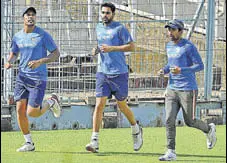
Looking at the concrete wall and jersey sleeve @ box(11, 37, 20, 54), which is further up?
jersey sleeve @ box(11, 37, 20, 54)

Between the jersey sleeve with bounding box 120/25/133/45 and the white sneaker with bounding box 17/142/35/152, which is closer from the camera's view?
the jersey sleeve with bounding box 120/25/133/45

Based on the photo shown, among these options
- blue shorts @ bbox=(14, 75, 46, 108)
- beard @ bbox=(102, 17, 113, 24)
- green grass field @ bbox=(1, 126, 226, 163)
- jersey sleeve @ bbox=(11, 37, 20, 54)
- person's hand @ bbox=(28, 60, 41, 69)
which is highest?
beard @ bbox=(102, 17, 113, 24)


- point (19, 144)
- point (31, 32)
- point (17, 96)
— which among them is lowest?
point (19, 144)

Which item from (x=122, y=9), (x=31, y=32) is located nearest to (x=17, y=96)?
(x=31, y=32)

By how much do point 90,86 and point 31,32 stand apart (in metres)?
3.69

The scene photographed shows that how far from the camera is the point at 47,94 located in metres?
14.3

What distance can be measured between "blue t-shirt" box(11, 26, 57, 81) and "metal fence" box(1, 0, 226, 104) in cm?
323

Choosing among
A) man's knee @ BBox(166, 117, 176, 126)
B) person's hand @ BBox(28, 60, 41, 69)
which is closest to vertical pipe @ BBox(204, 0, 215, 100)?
man's knee @ BBox(166, 117, 176, 126)

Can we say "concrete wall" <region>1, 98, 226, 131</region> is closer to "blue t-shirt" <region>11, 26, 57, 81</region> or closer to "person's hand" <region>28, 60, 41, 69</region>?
"blue t-shirt" <region>11, 26, 57, 81</region>

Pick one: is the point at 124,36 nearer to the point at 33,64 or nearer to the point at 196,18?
the point at 33,64

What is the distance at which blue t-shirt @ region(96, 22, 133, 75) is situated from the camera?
33.9 ft

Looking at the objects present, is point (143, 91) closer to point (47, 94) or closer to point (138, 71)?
point (138, 71)

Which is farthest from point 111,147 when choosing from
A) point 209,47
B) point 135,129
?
point 209,47

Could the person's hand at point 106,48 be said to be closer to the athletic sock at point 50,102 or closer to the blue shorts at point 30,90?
the blue shorts at point 30,90
